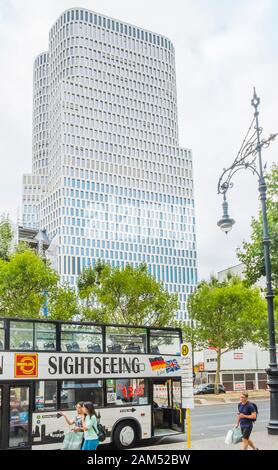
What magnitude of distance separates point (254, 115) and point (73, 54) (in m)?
150

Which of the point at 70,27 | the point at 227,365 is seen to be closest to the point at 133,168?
the point at 70,27

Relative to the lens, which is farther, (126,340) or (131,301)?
(131,301)

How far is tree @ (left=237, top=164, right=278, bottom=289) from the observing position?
79.9 ft

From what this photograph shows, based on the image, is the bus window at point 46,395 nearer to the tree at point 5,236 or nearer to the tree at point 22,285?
the tree at point 22,285

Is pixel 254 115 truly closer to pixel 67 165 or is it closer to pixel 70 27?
pixel 67 165

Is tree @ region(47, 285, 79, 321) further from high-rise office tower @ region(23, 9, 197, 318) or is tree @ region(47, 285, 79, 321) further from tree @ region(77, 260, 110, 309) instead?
high-rise office tower @ region(23, 9, 197, 318)

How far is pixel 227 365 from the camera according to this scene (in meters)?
62.8

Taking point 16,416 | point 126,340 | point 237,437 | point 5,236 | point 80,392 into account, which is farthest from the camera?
point 5,236

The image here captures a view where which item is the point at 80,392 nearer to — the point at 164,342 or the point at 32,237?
the point at 164,342

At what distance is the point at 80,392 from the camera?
624 inches

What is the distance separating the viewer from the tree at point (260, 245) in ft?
79.9

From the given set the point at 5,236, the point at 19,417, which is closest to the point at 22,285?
the point at 5,236

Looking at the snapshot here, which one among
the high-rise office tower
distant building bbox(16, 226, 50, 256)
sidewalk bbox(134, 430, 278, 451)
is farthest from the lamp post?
the high-rise office tower

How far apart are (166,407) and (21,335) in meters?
5.98
